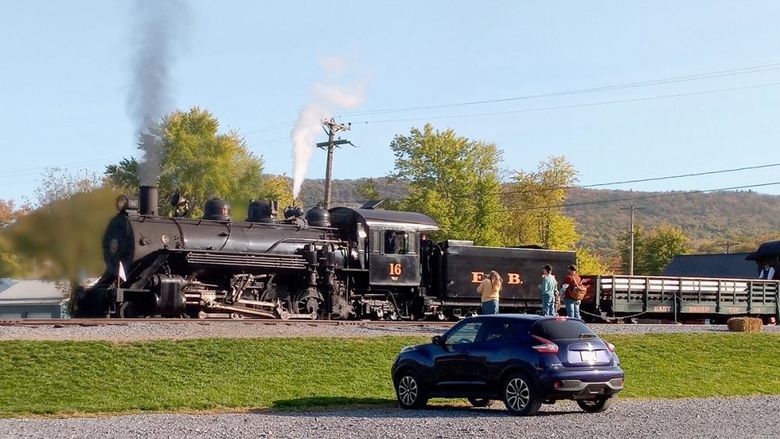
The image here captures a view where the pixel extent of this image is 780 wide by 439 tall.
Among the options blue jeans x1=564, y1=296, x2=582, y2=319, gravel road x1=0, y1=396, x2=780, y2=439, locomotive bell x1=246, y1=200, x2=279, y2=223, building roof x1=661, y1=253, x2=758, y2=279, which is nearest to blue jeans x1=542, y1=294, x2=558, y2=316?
blue jeans x1=564, y1=296, x2=582, y2=319

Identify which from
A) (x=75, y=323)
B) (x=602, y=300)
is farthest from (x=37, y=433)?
(x=602, y=300)

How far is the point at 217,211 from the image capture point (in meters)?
29.2

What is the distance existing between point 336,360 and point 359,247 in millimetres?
10867

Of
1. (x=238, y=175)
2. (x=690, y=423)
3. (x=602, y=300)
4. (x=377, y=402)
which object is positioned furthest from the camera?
(x=238, y=175)

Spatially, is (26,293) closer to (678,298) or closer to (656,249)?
(678,298)

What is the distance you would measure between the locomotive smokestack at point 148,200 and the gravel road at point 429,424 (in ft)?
41.8

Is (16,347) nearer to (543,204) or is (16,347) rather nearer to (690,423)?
(690,423)

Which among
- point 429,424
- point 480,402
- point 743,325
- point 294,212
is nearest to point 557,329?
point 480,402

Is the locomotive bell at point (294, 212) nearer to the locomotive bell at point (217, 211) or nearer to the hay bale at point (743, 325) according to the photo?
the locomotive bell at point (217, 211)

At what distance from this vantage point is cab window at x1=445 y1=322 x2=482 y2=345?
1666 cm

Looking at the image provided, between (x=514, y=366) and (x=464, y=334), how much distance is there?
1390mm

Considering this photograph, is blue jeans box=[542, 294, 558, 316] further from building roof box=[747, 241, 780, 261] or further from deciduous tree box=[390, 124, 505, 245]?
deciduous tree box=[390, 124, 505, 245]

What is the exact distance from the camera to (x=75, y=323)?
22891 millimetres

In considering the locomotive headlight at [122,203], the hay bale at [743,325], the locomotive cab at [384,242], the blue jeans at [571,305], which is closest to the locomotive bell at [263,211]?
the locomotive cab at [384,242]
